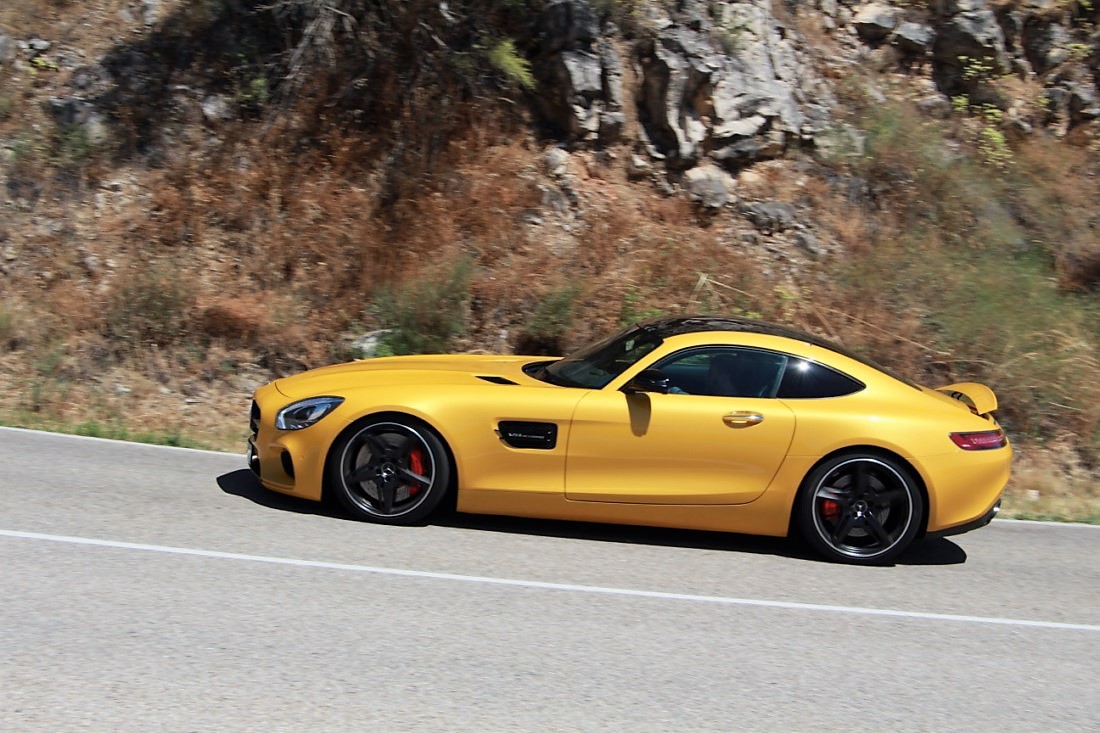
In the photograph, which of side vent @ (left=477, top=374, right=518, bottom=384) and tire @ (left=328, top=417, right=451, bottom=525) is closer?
tire @ (left=328, top=417, right=451, bottom=525)

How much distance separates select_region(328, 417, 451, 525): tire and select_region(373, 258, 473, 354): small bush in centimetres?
469

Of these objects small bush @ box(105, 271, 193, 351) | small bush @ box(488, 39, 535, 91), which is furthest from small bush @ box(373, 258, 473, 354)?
small bush @ box(488, 39, 535, 91)

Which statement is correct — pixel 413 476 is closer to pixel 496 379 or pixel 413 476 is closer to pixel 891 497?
pixel 496 379

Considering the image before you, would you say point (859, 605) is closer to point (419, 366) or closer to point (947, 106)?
point (419, 366)

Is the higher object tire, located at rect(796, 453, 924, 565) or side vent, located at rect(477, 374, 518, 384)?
side vent, located at rect(477, 374, 518, 384)

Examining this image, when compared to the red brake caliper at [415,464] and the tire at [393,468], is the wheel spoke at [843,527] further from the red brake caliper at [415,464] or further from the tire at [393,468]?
the red brake caliper at [415,464]

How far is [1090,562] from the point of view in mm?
7250

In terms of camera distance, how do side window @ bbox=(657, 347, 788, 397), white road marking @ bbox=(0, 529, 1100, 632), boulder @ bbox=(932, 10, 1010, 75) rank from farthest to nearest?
boulder @ bbox=(932, 10, 1010, 75), side window @ bbox=(657, 347, 788, 397), white road marking @ bbox=(0, 529, 1100, 632)

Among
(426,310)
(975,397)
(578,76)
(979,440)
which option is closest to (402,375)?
(979,440)

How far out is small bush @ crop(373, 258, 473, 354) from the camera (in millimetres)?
11344

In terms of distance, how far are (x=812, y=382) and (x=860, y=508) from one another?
86 centimetres

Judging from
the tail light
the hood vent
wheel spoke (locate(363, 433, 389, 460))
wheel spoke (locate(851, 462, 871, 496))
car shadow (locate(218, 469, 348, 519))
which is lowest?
car shadow (locate(218, 469, 348, 519))

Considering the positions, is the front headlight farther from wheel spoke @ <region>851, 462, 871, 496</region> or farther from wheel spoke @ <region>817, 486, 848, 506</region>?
wheel spoke @ <region>851, 462, 871, 496</region>

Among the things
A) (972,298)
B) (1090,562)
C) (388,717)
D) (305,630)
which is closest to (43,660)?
(305,630)
